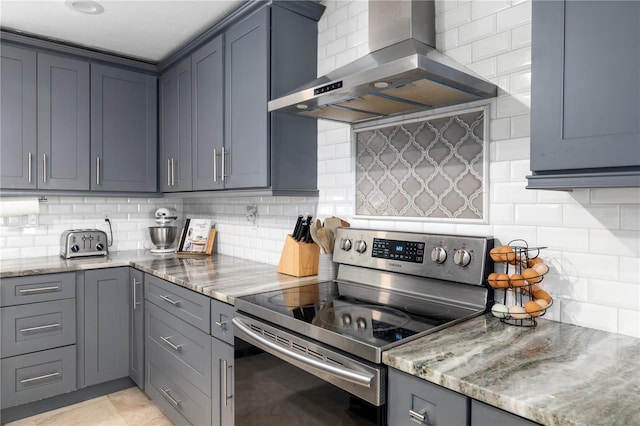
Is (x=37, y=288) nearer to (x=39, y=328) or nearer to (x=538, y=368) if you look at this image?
(x=39, y=328)

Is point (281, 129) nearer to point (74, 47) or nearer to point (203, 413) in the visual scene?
point (203, 413)

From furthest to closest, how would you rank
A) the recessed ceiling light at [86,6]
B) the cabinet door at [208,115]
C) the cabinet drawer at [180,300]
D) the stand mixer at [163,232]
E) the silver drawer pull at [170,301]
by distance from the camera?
the stand mixer at [163,232]
the cabinet door at [208,115]
the recessed ceiling light at [86,6]
the silver drawer pull at [170,301]
the cabinet drawer at [180,300]

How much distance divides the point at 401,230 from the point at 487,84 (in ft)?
2.41

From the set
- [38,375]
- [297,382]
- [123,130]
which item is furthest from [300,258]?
[123,130]

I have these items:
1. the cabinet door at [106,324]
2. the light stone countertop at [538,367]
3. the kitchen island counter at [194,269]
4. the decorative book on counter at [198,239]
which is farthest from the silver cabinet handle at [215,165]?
the light stone countertop at [538,367]

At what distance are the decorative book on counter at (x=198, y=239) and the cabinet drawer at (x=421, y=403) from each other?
236 cm

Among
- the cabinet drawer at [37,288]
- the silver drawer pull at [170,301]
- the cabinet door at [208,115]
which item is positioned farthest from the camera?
the cabinet door at [208,115]

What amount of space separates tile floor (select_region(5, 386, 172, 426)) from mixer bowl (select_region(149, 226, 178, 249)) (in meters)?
1.12

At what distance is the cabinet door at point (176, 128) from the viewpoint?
9.66ft

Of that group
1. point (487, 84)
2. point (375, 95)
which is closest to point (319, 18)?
point (375, 95)

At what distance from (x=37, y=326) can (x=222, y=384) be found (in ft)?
4.65

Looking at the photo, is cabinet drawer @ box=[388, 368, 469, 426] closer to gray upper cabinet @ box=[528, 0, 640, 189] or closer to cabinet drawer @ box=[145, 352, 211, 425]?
gray upper cabinet @ box=[528, 0, 640, 189]

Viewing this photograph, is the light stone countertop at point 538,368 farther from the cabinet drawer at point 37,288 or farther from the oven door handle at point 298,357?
the cabinet drawer at point 37,288

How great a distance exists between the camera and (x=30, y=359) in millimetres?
2525
